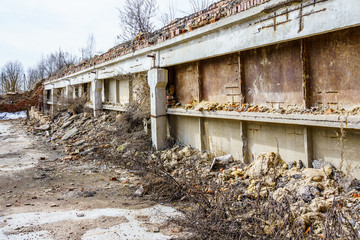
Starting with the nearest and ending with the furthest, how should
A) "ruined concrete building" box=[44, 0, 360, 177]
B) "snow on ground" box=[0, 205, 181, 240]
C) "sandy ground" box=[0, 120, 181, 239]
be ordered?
"snow on ground" box=[0, 205, 181, 240] < "sandy ground" box=[0, 120, 181, 239] < "ruined concrete building" box=[44, 0, 360, 177]

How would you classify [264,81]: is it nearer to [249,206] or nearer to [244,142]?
[244,142]

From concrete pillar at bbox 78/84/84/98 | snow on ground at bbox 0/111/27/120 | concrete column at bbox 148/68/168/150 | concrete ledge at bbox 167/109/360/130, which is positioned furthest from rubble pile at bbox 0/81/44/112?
concrete ledge at bbox 167/109/360/130

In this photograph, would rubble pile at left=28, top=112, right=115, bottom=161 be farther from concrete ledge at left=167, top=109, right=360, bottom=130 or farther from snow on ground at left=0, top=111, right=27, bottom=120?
snow on ground at left=0, top=111, right=27, bottom=120

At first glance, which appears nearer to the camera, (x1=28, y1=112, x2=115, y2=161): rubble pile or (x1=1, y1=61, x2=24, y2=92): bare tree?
(x1=28, y1=112, x2=115, y2=161): rubble pile

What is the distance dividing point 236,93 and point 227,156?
1.24m

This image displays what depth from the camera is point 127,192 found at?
4988 millimetres

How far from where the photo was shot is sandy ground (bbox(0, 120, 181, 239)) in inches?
137

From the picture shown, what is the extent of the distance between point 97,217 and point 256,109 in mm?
3040

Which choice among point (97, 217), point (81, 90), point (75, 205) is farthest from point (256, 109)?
point (81, 90)

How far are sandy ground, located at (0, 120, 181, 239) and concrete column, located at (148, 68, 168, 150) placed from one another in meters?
1.36

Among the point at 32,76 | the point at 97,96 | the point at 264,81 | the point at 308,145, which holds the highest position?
the point at 32,76

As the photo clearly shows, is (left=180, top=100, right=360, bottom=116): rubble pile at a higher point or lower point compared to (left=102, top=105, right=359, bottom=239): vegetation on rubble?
higher

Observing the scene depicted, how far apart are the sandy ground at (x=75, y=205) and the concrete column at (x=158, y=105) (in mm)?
1363

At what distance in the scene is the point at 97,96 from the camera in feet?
39.0
